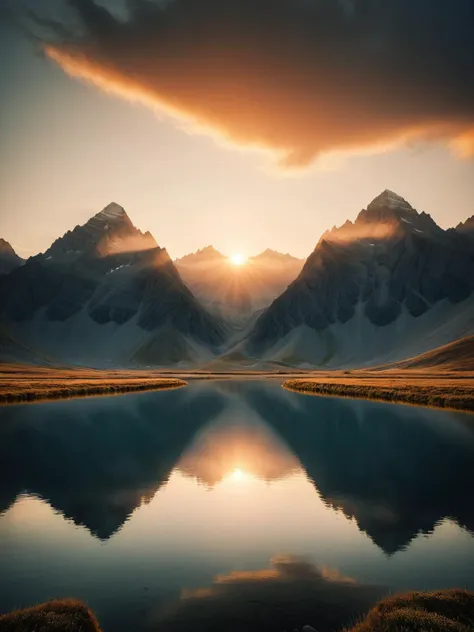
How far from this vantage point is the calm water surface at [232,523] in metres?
18.2

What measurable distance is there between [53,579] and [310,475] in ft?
71.9

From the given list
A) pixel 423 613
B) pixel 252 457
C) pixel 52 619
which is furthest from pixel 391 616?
pixel 252 457

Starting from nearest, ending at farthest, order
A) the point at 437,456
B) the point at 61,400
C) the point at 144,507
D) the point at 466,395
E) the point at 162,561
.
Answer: the point at 162,561
the point at 144,507
the point at 437,456
the point at 466,395
the point at 61,400

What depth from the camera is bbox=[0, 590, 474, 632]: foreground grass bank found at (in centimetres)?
1419

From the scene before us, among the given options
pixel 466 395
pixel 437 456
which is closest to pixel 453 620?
pixel 437 456

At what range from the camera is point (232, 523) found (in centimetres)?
2758

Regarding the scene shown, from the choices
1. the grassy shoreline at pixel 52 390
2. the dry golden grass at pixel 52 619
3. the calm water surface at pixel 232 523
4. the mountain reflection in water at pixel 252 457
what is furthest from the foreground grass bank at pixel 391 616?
the grassy shoreline at pixel 52 390

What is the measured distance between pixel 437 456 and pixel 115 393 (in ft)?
269

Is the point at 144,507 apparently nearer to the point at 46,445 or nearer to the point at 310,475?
the point at 310,475

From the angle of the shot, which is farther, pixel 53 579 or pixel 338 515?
pixel 338 515

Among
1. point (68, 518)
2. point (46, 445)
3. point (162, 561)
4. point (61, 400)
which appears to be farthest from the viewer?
point (61, 400)

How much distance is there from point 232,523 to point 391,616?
44.9ft

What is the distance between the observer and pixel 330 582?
1955cm

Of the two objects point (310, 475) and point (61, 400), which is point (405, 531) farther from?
point (61, 400)
